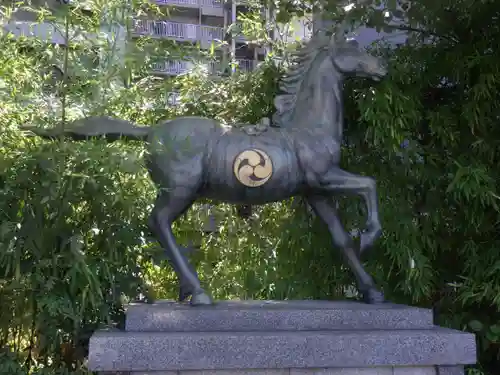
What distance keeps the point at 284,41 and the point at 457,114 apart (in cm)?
137

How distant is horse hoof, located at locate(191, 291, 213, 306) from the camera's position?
2365 mm

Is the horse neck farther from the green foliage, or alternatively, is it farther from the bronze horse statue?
the green foliage

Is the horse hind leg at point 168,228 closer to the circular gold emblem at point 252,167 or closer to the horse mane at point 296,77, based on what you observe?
the circular gold emblem at point 252,167

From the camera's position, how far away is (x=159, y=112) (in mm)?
3297

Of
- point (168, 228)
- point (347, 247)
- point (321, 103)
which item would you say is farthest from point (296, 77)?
point (168, 228)

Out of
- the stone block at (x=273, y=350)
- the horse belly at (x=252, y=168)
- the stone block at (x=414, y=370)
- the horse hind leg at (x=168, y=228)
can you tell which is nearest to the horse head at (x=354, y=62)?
the horse belly at (x=252, y=168)

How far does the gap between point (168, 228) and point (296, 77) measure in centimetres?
105

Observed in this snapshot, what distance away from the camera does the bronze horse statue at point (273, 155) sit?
96.1 inches

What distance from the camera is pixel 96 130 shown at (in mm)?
2414

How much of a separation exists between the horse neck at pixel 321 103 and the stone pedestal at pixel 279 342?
90 cm

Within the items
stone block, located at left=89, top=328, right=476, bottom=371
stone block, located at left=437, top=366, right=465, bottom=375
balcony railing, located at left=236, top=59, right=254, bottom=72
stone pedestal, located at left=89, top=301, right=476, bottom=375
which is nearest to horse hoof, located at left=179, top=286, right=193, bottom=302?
stone pedestal, located at left=89, top=301, right=476, bottom=375

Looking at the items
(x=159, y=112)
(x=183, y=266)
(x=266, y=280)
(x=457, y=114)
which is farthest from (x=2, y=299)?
(x=457, y=114)

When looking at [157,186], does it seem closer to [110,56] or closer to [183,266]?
[183,266]

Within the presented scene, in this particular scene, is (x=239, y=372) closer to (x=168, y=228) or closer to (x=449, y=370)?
(x=168, y=228)
